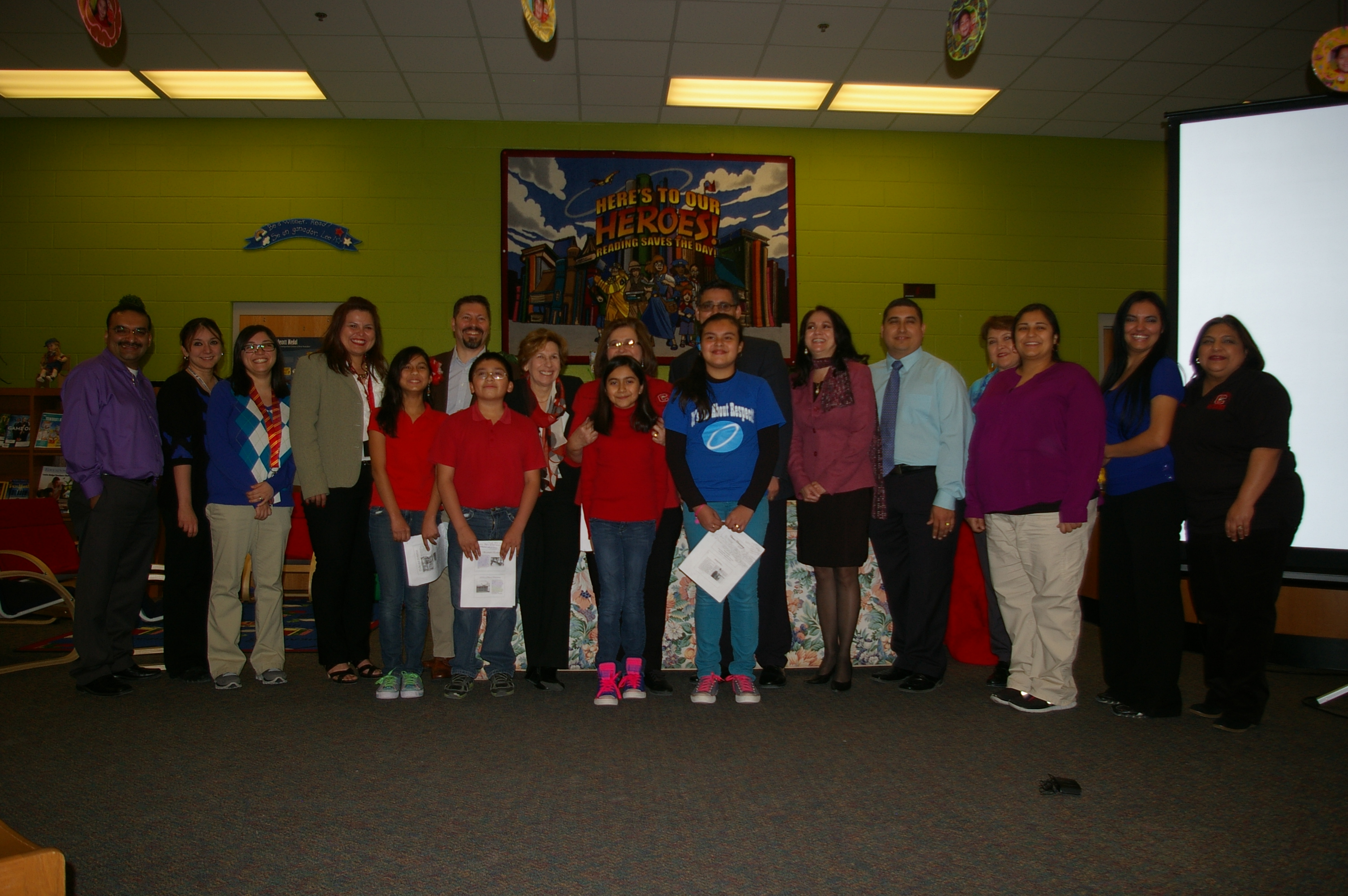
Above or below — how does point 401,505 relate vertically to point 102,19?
below

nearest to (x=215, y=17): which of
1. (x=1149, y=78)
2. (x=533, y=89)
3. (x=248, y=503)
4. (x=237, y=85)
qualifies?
(x=237, y=85)

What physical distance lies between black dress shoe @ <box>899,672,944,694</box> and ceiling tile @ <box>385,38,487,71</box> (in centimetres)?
480

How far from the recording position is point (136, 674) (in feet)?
11.3

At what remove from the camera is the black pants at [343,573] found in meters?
3.29

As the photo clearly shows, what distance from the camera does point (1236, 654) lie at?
110 inches

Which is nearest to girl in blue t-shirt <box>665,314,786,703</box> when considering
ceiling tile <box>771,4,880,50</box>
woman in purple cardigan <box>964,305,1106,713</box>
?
woman in purple cardigan <box>964,305,1106,713</box>

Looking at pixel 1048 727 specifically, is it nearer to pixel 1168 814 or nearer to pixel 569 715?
pixel 1168 814

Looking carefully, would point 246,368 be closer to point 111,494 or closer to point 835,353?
point 111,494

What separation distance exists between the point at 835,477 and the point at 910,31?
3.66 meters

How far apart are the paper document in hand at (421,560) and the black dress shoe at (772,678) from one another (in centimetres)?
139

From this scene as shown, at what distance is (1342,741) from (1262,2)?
15.3 feet

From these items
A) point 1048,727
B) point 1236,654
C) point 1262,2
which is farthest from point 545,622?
point 1262,2

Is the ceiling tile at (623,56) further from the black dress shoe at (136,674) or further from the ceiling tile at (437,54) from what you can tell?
the black dress shoe at (136,674)

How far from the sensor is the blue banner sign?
6332 mm
